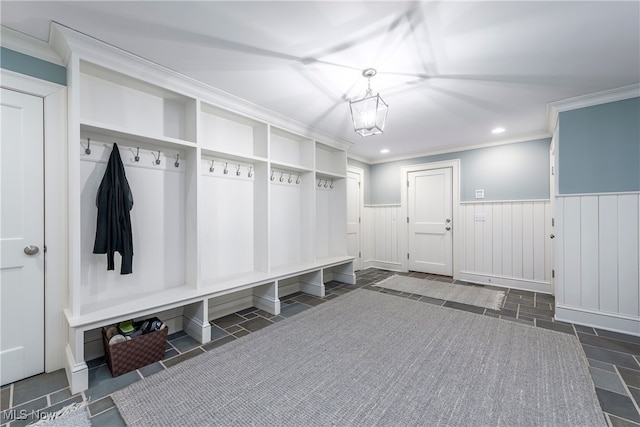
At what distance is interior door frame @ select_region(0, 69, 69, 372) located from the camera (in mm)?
2010

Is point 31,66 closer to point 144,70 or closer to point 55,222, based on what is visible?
point 144,70

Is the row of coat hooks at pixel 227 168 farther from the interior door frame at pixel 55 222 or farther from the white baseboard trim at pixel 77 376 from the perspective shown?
the white baseboard trim at pixel 77 376

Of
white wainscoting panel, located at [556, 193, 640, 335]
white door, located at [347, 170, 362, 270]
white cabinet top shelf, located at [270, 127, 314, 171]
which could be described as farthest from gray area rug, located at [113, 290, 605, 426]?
white door, located at [347, 170, 362, 270]

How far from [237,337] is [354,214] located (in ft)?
11.1

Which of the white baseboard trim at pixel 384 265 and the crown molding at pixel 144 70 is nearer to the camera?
the crown molding at pixel 144 70

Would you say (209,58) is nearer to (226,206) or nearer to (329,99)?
(329,99)

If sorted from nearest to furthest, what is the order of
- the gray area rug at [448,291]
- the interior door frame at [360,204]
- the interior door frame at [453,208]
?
the gray area rug at [448,291] → the interior door frame at [453,208] → the interior door frame at [360,204]

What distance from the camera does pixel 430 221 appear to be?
520 centimetres

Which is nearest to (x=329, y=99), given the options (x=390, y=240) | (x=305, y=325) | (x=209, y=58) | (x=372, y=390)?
(x=209, y=58)

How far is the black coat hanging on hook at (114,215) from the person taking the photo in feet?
6.94

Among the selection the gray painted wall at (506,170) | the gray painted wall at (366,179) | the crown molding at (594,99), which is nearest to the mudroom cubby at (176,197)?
the gray painted wall at (366,179)

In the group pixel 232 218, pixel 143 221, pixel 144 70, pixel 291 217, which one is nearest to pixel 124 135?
pixel 144 70

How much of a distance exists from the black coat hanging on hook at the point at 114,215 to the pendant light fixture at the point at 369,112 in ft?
6.80

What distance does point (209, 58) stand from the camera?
7.14 ft
